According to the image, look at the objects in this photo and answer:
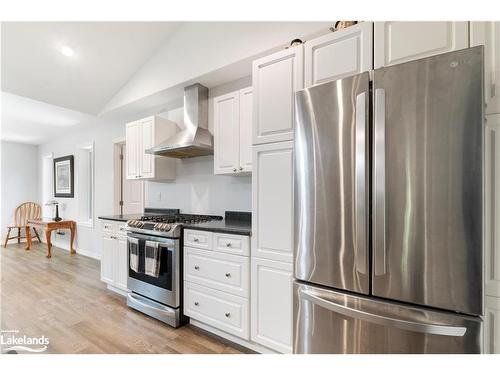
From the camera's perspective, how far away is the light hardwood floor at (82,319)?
6.27 feet

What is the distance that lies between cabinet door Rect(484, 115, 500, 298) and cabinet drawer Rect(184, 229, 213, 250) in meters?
1.70

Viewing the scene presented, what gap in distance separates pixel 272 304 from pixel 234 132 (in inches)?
60.1

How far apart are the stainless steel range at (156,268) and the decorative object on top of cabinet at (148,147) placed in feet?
2.77

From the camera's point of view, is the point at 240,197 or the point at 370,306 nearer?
the point at 370,306

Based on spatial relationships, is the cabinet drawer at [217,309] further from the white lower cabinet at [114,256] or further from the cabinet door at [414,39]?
the cabinet door at [414,39]

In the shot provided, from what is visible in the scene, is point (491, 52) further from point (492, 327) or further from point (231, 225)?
point (231, 225)

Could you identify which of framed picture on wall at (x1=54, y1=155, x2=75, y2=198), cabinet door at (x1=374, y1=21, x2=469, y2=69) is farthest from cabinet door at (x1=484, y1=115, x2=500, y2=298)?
framed picture on wall at (x1=54, y1=155, x2=75, y2=198)

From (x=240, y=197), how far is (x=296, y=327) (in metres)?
1.57

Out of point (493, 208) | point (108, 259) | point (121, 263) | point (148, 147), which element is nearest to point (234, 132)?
point (148, 147)

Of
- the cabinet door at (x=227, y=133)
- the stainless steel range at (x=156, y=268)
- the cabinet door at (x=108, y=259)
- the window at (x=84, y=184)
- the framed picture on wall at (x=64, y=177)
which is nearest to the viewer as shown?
the stainless steel range at (x=156, y=268)

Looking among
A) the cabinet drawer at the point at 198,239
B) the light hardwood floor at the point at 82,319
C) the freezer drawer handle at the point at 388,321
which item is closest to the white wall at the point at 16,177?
the light hardwood floor at the point at 82,319
